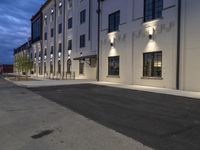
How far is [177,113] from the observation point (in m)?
7.26

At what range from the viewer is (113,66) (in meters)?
21.6

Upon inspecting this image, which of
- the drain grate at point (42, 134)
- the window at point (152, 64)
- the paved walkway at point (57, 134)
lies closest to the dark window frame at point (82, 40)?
the window at point (152, 64)

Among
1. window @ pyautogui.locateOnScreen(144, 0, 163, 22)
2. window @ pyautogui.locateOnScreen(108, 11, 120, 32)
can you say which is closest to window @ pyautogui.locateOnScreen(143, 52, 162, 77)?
window @ pyautogui.locateOnScreen(144, 0, 163, 22)

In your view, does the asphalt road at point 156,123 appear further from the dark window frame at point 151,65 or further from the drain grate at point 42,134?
the dark window frame at point 151,65

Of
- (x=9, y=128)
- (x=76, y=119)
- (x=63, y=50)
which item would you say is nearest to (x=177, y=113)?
(x=76, y=119)

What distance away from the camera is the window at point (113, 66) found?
20969mm

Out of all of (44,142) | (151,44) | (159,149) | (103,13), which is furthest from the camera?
(103,13)

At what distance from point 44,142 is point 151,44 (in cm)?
1342

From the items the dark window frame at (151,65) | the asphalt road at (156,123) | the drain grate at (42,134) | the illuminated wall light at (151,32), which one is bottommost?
the drain grate at (42,134)

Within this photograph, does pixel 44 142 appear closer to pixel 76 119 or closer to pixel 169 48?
pixel 76 119

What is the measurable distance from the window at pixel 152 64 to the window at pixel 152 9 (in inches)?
111

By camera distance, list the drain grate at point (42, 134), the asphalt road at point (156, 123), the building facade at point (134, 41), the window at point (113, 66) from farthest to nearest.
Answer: the window at point (113, 66) < the building facade at point (134, 41) < the drain grate at point (42, 134) < the asphalt road at point (156, 123)

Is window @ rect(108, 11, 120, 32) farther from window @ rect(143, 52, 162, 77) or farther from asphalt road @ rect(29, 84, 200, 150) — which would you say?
asphalt road @ rect(29, 84, 200, 150)

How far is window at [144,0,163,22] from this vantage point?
16.1 metres
